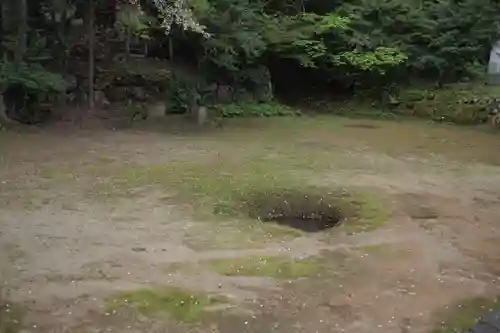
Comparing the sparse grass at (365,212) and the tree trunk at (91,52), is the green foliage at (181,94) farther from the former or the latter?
the sparse grass at (365,212)

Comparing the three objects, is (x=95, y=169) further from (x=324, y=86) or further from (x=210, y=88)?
(x=324, y=86)

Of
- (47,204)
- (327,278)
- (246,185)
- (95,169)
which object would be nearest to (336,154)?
(246,185)

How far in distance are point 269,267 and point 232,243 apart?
661 millimetres

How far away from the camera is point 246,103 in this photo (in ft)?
53.1

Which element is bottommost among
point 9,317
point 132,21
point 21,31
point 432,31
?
point 9,317

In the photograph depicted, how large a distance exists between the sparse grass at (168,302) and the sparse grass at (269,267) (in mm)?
550

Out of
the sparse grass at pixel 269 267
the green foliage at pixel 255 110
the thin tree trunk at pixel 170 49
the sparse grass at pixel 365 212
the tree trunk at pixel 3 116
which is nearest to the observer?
the sparse grass at pixel 269 267

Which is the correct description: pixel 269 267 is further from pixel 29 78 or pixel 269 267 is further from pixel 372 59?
pixel 372 59

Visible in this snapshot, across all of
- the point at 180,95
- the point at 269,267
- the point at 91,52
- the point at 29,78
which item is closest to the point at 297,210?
the point at 269,267

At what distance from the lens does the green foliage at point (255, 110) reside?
15.4 metres

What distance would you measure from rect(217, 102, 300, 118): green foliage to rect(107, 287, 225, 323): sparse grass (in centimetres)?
1044

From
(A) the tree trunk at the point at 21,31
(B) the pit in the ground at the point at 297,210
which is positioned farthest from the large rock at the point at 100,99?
(B) the pit in the ground at the point at 297,210

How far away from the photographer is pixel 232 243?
619 centimetres

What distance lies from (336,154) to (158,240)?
526 centimetres
